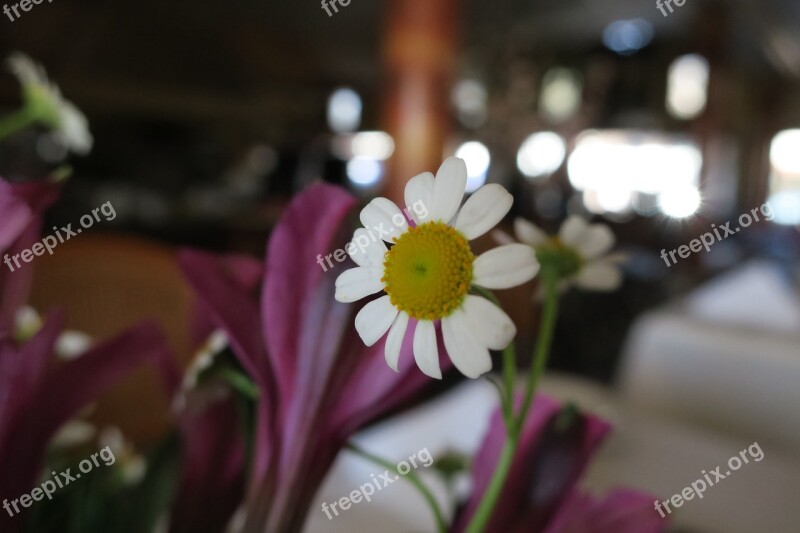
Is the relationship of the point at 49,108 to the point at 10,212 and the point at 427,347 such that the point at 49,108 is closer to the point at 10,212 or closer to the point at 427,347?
the point at 10,212

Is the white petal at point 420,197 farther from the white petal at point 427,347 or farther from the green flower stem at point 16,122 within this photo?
the green flower stem at point 16,122

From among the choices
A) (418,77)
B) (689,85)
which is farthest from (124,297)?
(689,85)

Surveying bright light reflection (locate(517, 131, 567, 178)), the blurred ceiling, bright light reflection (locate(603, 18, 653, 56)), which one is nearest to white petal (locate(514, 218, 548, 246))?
the blurred ceiling

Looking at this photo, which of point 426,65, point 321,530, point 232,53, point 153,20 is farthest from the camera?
point 232,53

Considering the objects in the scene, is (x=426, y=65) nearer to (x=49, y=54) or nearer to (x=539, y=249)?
(x=539, y=249)

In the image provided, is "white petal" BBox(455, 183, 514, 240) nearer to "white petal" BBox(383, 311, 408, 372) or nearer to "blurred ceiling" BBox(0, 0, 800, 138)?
"white petal" BBox(383, 311, 408, 372)

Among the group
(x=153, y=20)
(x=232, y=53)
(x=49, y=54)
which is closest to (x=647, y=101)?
(x=232, y=53)
